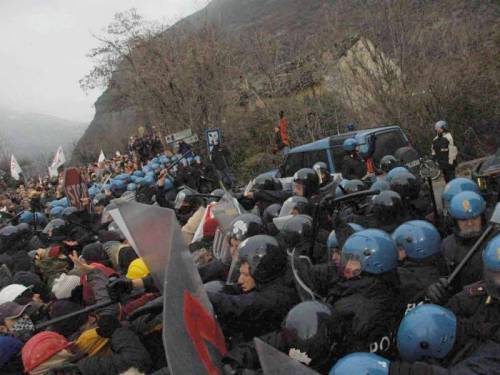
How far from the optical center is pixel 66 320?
3.71 m

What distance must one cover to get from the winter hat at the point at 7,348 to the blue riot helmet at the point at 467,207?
3.25 metres

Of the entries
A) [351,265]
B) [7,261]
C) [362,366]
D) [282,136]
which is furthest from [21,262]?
[282,136]

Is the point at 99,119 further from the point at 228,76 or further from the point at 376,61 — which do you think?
the point at 376,61

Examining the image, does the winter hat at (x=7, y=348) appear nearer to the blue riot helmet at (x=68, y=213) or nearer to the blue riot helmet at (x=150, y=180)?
the blue riot helmet at (x=68, y=213)

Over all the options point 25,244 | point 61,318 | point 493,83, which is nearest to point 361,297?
point 61,318

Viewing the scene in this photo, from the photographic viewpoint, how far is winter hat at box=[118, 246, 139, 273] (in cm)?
510

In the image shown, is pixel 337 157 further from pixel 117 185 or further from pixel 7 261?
pixel 117 185

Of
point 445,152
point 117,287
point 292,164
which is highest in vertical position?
point 117,287

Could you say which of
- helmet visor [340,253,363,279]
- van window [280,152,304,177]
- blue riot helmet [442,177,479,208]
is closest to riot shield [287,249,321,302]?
helmet visor [340,253,363,279]

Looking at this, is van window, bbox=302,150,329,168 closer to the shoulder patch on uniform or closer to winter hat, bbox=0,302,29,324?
winter hat, bbox=0,302,29,324

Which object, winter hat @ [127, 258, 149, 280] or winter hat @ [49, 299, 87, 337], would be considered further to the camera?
winter hat @ [127, 258, 149, 280]

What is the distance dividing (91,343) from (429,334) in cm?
217

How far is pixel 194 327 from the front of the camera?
5.81ft

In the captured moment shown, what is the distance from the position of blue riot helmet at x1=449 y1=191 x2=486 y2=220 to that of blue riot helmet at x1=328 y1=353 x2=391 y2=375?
213 cm
